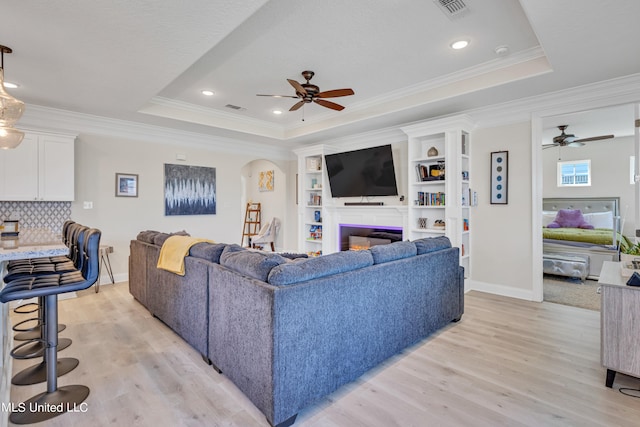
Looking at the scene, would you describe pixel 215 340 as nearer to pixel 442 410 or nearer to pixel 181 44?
pixel 442 410

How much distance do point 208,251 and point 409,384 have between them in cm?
171

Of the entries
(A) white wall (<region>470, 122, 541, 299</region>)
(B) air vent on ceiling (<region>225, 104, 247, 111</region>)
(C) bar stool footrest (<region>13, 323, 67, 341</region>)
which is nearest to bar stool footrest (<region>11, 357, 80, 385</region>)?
(C) bar stool footrest (<region>13, 323, 67, 341</region>)

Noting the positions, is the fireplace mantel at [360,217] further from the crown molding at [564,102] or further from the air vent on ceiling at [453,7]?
the air vent on ceiling at [453,7]

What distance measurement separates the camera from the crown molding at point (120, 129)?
436 centimetres

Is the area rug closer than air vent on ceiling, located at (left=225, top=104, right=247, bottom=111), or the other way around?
the area rug

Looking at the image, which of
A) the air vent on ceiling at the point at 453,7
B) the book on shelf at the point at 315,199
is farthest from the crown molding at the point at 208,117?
the air vent on ceiling at the point at 453,7

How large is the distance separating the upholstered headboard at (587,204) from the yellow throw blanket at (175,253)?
26.1 ft

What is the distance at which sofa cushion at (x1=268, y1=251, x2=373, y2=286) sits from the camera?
5.90 ft

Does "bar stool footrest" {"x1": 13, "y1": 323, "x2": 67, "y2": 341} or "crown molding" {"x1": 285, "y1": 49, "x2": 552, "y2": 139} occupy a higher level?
"crown molding" {"x1": 285, "y1": 49, "x2": 552, "y2": 139}

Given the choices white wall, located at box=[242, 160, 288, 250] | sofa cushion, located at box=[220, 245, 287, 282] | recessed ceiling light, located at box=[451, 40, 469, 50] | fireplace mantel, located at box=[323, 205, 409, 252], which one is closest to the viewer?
sofa cushion, located at box=[220, 245, 287, 282]

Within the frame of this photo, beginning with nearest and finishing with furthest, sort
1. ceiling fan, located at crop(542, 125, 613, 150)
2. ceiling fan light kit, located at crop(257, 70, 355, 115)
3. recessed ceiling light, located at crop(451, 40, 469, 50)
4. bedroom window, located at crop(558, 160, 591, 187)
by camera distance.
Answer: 1. recessed ceiling light, located at crop(451, 40, 469, 50)
2. ceiling fan light kit, located at crop(257, 70, 355, 115)
3. ceiling fan, located at crop(542, 125, 613, 150)
4. bedroom window, located at crop(558, 160, 591, 187)

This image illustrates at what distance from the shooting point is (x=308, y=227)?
6.65 metres

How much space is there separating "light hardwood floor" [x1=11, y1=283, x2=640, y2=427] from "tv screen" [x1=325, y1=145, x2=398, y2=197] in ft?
9.30

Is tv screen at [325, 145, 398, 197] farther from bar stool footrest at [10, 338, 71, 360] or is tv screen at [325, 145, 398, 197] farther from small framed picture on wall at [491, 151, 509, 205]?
bar stool footrest at [10, 338, 71, 360]
